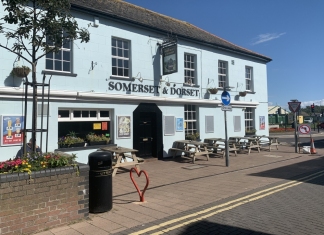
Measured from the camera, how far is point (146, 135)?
539 inches

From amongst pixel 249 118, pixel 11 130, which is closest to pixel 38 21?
pixel 11 130

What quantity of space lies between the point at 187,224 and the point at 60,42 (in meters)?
4.78

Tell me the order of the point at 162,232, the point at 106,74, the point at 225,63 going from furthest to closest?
the point at 225,63 → the point at 106,74 → the point at 162,232

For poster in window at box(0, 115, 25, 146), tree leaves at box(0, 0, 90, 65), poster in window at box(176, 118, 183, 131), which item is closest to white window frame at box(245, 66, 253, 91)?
poster in window at box(176, 118, 183, 131)

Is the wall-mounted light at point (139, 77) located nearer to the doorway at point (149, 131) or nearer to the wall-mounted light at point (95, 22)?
the doorway at point (149, 131)

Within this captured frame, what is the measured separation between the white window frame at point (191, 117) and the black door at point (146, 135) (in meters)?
2.46

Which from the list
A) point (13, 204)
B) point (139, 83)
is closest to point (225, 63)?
point (139, 83)

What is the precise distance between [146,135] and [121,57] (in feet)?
12.5

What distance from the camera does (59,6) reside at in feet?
20.5

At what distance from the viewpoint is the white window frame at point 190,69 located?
1555cm

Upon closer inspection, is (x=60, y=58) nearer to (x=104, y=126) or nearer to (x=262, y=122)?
(x=104, y=126)

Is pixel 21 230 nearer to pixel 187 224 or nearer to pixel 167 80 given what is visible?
pixel 187 224

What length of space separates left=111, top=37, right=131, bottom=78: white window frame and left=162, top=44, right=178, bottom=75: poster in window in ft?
6.02

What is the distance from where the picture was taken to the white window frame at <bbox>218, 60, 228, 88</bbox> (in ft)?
57.4
